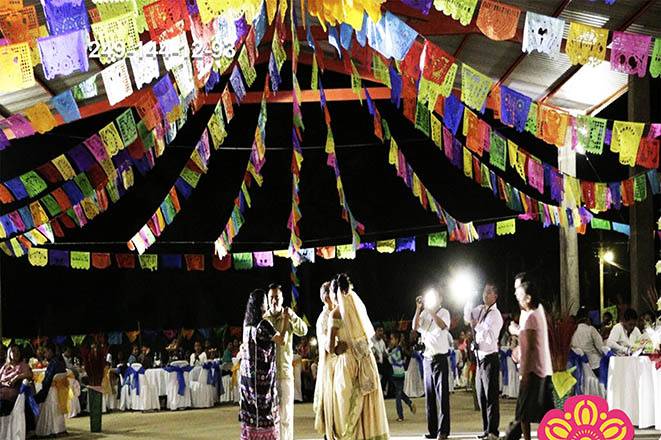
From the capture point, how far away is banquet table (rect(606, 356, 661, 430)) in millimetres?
11391

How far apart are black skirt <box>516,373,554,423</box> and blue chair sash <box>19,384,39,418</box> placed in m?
6.28

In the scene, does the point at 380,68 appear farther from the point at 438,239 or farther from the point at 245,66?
the point at 438,239

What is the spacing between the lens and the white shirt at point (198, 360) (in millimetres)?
18078

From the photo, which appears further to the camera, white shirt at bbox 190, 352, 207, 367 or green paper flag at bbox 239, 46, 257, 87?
white shirt at bbox 190, 352, 207, 367

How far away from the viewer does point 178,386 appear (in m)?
17.4

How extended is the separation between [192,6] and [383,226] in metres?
15.9

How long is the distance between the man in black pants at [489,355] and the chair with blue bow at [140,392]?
Answer: 819 centimetres

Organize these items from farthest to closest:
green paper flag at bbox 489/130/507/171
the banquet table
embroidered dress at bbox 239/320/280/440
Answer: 1. green paper flag at bbox 489/130/507/171
2. the banquet table
3. embroidered dress at bbox 239/320/280/440

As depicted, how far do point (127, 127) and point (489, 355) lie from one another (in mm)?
4910

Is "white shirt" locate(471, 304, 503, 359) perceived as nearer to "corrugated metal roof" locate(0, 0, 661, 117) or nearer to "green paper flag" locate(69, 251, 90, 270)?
"corrugated metal roof" locate(0, 0, 661, 117)

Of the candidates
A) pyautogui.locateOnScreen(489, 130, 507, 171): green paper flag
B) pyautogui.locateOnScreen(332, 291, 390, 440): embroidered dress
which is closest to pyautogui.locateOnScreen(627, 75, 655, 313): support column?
pyautogui.locateOnScreen(489, 130, 507, 171): green paper flag

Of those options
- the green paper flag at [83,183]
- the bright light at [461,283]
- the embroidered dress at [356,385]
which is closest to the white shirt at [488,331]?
the embroidered dress at [356,385]

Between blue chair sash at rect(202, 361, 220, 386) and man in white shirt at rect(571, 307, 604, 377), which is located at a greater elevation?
man in white shirt at rect(571, 307, 604, 377)

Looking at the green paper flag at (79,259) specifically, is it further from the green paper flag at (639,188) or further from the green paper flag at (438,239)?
the green paper flag at (639,188)
